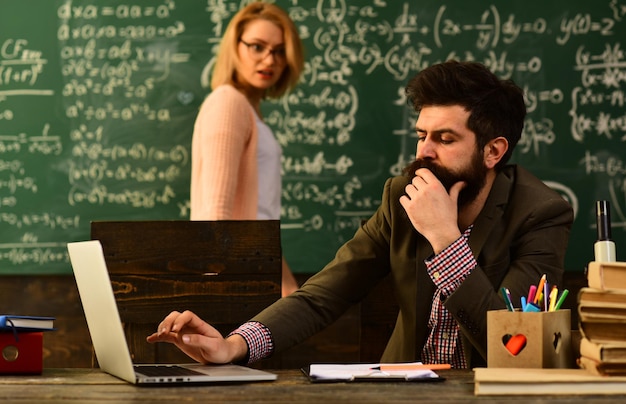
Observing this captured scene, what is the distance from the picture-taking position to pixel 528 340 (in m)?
1.57

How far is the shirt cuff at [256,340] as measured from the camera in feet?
6.15

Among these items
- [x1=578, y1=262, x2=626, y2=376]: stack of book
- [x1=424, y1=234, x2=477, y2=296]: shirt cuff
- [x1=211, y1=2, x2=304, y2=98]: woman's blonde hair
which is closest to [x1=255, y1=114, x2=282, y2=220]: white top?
[x1=211, y1=2, x2=304, y2=98]: woman's blonde hair

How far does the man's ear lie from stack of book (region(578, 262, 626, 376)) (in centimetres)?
99

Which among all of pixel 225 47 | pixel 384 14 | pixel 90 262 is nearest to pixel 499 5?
pixel 384 14

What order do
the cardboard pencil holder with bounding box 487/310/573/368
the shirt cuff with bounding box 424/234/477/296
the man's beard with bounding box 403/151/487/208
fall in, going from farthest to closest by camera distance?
the man's beard with bounding box 403/151/487/208, the shirt cuff with bounding box 424/234/477/296, the cardboard pencil holder with bounding box 487/310/573/368

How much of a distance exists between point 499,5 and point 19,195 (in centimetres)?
219

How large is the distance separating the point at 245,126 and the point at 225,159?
6.3 inches

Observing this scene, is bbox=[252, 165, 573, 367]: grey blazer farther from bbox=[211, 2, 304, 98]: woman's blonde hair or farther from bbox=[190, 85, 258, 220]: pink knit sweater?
bbox=[211, 2, 304, 98]: woman's blonde hair

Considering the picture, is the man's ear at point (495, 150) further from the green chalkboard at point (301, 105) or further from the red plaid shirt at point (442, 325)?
the green chalkboard at point (301, 105)

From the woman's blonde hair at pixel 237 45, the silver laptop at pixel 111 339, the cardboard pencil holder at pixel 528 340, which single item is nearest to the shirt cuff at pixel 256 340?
the silver laptop at pixel 111 339

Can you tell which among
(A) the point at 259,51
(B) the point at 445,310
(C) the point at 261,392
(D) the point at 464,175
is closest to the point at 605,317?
(C) the point at 261,392

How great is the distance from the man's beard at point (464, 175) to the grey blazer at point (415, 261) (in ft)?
0.17

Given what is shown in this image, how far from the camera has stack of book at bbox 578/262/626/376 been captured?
132 centimetres

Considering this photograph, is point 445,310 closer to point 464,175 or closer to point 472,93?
point 464,175
